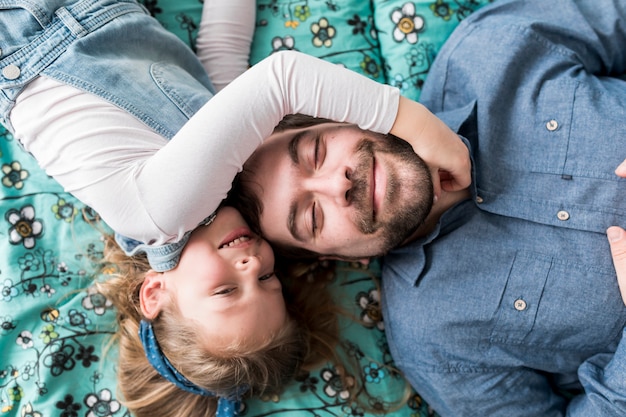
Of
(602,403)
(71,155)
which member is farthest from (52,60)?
(602,403)

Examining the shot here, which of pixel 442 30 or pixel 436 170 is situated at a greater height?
pixel 442 30

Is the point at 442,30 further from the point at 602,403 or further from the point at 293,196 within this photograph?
the point at 602,403

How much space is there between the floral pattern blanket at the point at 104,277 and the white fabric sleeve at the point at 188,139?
0.38 metres

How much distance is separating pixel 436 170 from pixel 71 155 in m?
0.84

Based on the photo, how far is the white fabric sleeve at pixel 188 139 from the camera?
120 centimetres

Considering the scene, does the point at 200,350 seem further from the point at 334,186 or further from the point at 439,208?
the point at 439,208

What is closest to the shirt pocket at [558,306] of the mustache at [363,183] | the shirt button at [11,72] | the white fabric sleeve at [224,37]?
the mustache at [363,183]

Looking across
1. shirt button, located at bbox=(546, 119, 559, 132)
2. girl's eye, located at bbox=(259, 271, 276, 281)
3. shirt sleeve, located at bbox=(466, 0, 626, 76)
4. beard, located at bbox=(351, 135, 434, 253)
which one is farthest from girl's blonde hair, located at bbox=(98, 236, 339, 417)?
shirt sleeve, located at bbox=(466, 0, 626, 76)

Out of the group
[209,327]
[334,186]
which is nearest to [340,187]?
[334,186]

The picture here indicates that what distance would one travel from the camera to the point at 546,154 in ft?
4.60

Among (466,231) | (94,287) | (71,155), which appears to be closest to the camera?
(71,155)

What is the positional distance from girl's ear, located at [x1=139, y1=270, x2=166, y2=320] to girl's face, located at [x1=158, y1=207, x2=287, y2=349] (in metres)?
0.04

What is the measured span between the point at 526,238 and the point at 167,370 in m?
0.96

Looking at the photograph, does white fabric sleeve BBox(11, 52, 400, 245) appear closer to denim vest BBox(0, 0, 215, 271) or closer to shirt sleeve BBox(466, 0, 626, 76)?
denim vest BBox(0, 0, 215, 271)
